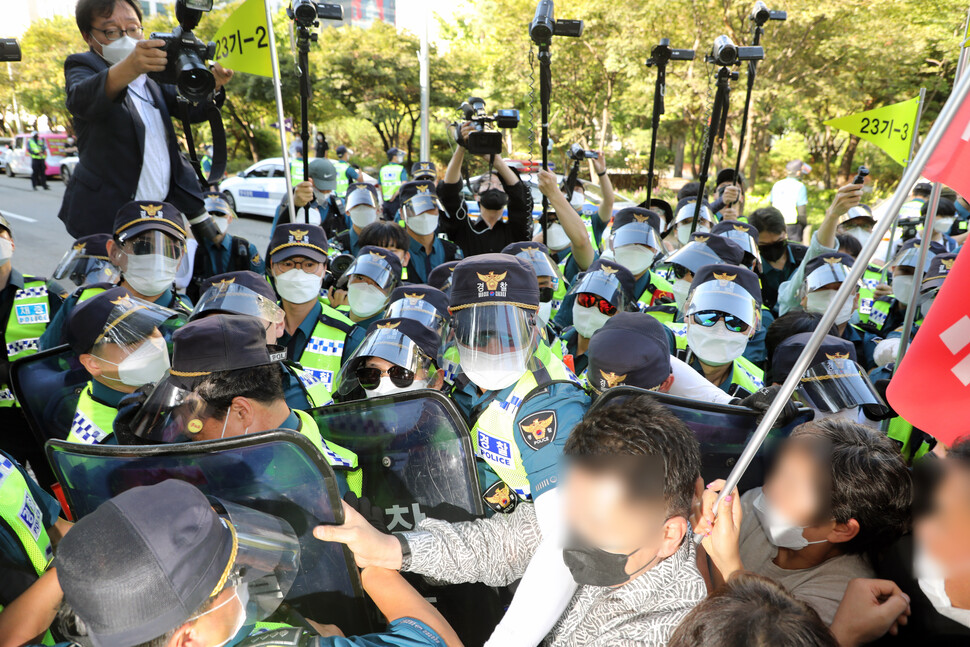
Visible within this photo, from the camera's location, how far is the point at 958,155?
185cm

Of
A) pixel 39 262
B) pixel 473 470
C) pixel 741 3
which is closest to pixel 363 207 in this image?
pixel 473 470

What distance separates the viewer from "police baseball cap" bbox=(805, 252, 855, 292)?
4.29 metres

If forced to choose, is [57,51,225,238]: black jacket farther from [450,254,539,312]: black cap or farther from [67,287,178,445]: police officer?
[450,254,539,312]: black cap

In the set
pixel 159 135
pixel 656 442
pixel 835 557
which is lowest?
pixel 835 557

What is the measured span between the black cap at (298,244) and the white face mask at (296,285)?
132 mm

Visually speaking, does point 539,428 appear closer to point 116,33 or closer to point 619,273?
point 619,273

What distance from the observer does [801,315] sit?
12.0 ft

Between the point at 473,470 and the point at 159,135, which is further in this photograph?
the point at 159,135

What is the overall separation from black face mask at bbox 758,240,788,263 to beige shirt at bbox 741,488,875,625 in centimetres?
431

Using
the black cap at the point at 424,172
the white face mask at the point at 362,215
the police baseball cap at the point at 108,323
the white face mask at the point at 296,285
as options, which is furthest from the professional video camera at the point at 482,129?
the black cap at the point at 424,172

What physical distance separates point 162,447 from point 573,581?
110cm

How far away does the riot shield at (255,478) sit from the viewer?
167cm

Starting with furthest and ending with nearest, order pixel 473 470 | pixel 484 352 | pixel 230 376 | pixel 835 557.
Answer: pixel 484 352, pixel 230 376, pixel 473 470, pixel 835 557

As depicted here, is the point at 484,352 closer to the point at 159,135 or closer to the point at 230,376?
the point at 230,376
